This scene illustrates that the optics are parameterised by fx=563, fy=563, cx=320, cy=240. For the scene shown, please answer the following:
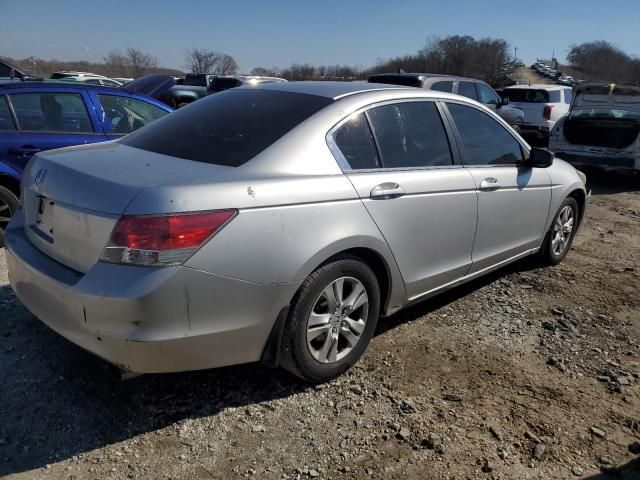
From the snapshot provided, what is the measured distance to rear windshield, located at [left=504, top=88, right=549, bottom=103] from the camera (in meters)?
14.9

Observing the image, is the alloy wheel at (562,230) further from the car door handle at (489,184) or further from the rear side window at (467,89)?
the rear side window at (467,89)

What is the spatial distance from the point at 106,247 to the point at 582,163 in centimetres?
869

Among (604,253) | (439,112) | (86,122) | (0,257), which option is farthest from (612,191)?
(0,257)

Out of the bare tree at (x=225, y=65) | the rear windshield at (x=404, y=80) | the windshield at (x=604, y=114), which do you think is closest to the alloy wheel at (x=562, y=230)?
the windshield at (x=604, y=114)

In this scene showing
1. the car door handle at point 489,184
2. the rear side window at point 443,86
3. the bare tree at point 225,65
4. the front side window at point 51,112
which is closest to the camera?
the car door handle at point 489,184

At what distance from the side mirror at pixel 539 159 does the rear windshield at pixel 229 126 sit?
1.98m

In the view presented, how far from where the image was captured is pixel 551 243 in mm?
4992

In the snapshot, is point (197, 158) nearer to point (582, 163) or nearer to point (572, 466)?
point (572, 466)

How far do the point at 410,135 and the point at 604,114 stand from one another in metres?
7.34

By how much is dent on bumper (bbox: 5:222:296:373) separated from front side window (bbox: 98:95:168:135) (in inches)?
125

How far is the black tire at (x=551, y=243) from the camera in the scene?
16.2ft

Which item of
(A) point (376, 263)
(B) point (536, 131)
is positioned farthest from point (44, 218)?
(B) point (536, 131)

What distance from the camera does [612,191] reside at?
9.24m

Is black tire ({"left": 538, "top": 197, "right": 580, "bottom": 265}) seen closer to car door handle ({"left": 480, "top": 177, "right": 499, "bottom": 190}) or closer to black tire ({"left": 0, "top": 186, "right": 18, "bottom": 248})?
car door handle ({"left": 480, "top": 177, "right": 499, "bottom": 190})
